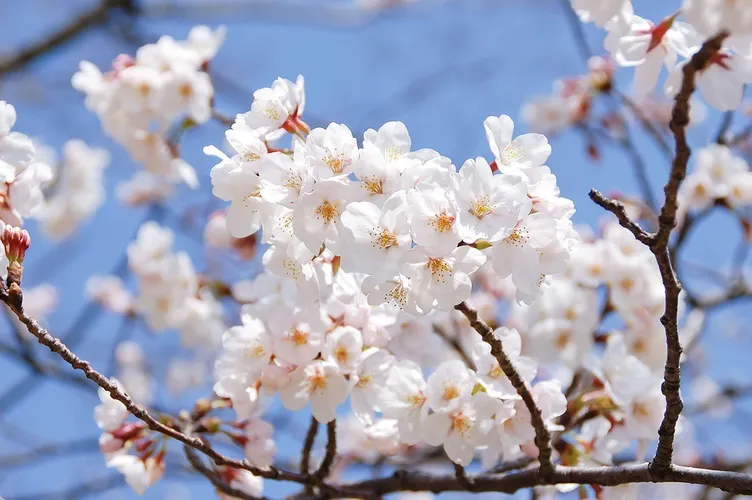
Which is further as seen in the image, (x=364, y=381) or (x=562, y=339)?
(x=562, y=339)

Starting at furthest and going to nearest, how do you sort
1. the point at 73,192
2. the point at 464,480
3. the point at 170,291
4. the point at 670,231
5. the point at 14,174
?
1. the point at 73,192
2. the point at 170,291
3. the point at 464,480
4. the point at 14,174
5. the point at 670,231

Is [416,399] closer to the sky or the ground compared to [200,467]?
closer to the sky

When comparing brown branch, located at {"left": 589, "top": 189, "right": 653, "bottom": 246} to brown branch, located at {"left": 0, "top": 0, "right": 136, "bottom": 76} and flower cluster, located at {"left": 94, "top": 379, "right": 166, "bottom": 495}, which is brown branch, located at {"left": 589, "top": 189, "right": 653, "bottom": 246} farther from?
brown branch, located at {"left": 0, "top": 0, "right": 136, "bottom": 76}

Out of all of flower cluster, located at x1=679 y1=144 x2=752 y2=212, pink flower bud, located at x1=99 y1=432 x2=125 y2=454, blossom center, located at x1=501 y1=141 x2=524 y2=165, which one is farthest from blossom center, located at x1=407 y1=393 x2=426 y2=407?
flower cluster, located at x1=679 y1=144 x2=752 y2=212

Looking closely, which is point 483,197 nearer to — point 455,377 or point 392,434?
point 455,377

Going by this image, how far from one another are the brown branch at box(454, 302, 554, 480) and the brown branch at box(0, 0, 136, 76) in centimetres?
392

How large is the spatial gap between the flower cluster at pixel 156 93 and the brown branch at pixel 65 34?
2.29m

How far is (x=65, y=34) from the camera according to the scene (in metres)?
4.30

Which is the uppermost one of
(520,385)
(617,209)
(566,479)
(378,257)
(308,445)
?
(617,209)

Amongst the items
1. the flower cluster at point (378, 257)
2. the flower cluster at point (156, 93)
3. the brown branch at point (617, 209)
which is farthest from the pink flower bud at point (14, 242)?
the flower cluster at point (156, 93)

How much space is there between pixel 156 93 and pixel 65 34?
2.55 meters

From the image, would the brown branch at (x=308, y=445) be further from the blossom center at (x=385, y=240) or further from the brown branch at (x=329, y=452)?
the blossom center at (x=385, y=240)

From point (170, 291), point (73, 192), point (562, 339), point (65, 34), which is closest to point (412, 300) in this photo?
point (562, 339)

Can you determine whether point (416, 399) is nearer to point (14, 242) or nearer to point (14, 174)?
point (14, 242)
